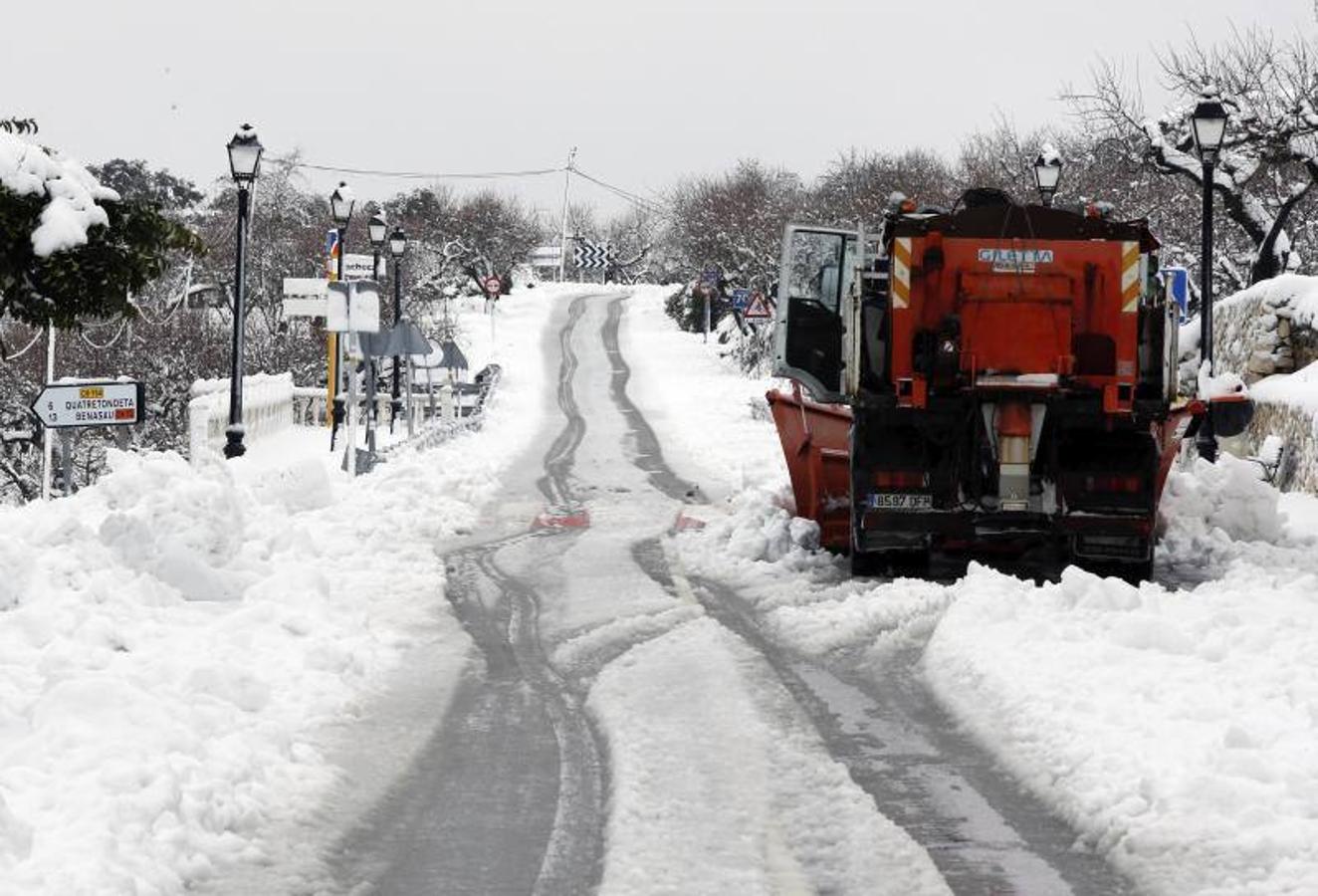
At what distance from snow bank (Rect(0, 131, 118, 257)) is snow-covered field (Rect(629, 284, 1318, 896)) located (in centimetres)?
531

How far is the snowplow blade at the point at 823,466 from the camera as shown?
14.2 meters

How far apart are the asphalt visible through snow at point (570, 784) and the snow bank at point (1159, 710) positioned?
0.20 metres

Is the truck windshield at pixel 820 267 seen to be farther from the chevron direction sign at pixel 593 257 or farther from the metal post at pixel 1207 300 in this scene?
the chevron direction sign at pixel 593 257

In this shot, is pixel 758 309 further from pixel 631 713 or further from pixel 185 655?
pixel 631 713

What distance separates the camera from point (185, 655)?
8641mm

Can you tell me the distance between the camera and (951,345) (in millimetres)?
12336

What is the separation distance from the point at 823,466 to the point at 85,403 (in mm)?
6737

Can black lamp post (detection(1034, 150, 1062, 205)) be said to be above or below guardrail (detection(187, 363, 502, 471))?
above

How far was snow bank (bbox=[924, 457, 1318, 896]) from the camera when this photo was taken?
5738 millimetres

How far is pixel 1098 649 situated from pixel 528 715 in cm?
303

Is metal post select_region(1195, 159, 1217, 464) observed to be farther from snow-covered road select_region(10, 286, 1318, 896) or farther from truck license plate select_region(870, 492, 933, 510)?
truck license plate select_region(870, 492, 933, 510)

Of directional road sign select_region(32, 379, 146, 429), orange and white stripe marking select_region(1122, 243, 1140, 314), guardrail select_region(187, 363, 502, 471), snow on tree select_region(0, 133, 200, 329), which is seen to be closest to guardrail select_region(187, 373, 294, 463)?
guardrail select_region(187, 363, 502, 471)

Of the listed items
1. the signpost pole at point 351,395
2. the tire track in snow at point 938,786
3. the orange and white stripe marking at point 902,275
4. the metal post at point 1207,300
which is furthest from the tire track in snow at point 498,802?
the signpost pole at point 351,395

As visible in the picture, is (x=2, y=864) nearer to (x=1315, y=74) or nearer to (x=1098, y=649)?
(x=1098, y=649)
